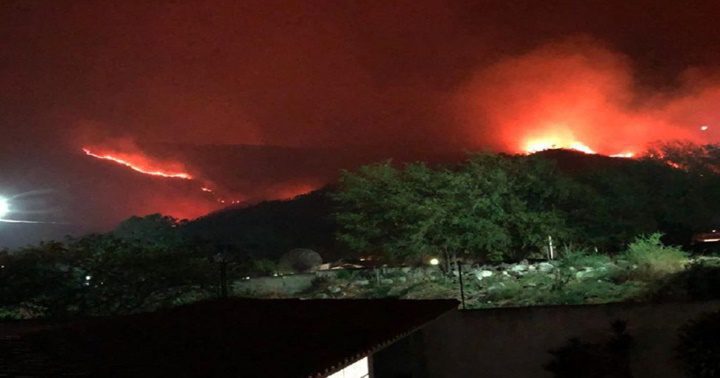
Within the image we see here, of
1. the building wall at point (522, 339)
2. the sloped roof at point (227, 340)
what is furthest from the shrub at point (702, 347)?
the sloped roof at point (227, 340)

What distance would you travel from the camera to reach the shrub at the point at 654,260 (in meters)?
14.7

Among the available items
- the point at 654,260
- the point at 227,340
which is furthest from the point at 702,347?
the point at 227,340

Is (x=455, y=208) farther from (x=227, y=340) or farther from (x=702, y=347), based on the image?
(x=227, y=340)

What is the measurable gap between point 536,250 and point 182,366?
15520 millimetres

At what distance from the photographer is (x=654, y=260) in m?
15.1

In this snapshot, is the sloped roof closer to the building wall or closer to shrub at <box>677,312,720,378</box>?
the building wall

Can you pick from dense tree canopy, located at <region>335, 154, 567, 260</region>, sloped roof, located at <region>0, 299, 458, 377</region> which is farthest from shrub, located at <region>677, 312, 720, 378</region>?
dense tree canopy, located at <region>335, 154, 567, 260</region>

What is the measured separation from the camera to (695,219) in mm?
23125

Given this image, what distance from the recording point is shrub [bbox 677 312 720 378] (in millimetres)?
10195

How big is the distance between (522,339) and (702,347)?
2942mm

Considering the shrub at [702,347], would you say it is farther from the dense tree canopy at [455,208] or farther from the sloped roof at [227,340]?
the dense tree canopy at [455,208]

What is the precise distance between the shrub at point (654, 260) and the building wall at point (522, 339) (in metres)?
3.36

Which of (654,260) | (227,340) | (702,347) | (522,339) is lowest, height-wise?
(702,347)

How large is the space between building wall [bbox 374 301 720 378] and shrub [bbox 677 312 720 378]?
1.45ft
